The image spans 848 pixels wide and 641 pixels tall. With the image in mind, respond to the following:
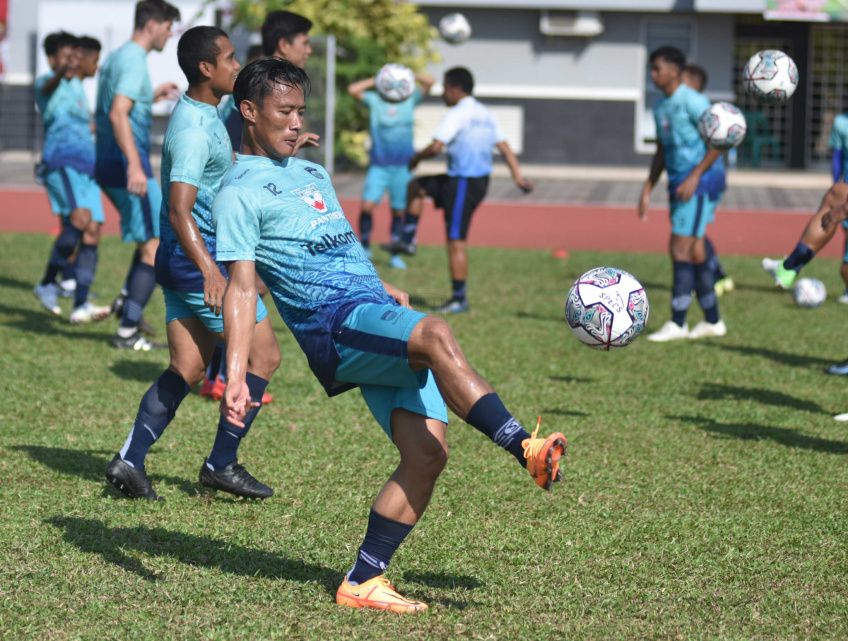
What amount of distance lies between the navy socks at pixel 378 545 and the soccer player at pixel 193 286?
4.76 ft

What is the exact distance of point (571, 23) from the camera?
29.2 metres

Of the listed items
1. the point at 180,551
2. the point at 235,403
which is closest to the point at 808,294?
the point at 180,551

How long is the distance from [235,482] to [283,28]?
3514mm

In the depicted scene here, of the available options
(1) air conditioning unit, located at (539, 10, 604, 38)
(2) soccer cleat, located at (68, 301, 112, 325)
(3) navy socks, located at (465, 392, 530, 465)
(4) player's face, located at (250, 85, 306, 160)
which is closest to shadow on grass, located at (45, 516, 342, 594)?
(3) navy socks, located at (465, 392, 530, 465)

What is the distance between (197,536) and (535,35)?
25628 millimetres

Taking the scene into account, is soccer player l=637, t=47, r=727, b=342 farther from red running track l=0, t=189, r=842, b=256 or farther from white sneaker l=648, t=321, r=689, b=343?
red running track l=0, t=189, r=842, b=256

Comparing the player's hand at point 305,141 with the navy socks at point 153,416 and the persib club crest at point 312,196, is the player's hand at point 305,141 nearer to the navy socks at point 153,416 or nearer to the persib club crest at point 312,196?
the persib club crest at point 312,196

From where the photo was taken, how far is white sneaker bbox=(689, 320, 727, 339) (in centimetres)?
1114

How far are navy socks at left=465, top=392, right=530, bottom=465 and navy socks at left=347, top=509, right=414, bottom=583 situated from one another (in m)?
0.60

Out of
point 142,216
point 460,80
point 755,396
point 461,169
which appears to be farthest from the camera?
point 460,80

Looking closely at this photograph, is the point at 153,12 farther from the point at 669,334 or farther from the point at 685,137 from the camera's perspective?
the point at 669,334

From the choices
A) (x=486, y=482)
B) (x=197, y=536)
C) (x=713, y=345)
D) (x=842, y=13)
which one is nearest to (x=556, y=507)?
(x=486, y=482)

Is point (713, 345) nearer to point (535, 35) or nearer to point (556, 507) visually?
point (556, 507)

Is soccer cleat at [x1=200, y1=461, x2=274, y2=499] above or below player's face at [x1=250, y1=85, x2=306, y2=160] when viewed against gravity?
below
